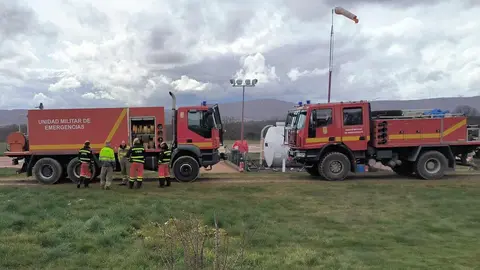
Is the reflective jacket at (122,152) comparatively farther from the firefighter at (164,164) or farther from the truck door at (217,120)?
the truck door at (217,120)

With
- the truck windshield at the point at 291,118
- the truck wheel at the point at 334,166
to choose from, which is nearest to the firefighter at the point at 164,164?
the truck windshield at the point at 291,118

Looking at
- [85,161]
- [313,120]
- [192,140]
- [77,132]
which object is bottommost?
[85,161]

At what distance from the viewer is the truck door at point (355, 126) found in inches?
617

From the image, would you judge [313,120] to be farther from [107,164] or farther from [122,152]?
[107,164]

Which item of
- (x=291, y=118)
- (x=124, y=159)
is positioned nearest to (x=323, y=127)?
(x=291, y=118)

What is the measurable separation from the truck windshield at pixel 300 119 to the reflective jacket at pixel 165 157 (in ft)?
16.5

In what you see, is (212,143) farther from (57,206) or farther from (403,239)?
(403,239)

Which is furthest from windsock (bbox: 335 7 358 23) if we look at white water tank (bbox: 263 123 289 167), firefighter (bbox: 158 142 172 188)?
firefighter (bbox: 158 142 172 188)

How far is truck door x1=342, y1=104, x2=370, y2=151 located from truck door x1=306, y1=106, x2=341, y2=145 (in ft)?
1.13

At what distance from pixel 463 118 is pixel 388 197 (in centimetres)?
606

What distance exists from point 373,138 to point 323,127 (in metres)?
1.99

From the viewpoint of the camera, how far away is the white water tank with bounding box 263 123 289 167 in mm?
21891

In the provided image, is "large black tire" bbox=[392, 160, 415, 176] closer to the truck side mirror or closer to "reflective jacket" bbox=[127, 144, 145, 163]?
the truck side mirror

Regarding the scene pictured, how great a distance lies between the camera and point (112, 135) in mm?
15438
